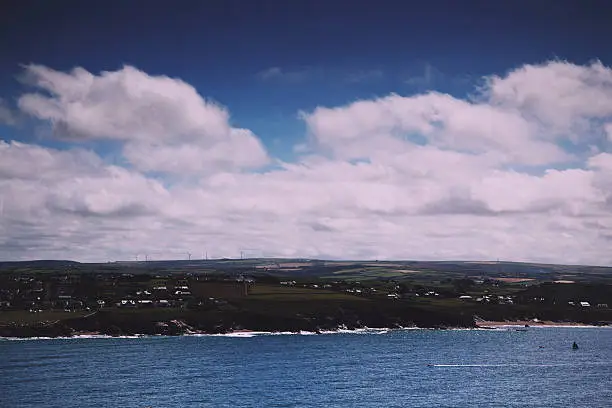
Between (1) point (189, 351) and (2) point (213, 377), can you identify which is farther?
(1) point (189, 351)

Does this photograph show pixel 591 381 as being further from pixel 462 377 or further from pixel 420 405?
pixel 420 405

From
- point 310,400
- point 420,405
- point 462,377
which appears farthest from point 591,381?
point 310,400

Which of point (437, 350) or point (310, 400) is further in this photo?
point (437, 350)

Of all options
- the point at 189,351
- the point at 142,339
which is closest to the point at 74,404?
the point at 189,351

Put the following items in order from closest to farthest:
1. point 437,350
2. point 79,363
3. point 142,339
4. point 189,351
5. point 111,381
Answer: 1. point 111,381
2. point 79,363
3. point 189,351
4. point 437,350
5. point 142,339

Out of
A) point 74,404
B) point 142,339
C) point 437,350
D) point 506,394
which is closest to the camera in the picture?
point 74,404

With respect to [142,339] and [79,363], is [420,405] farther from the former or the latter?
[142,339]
